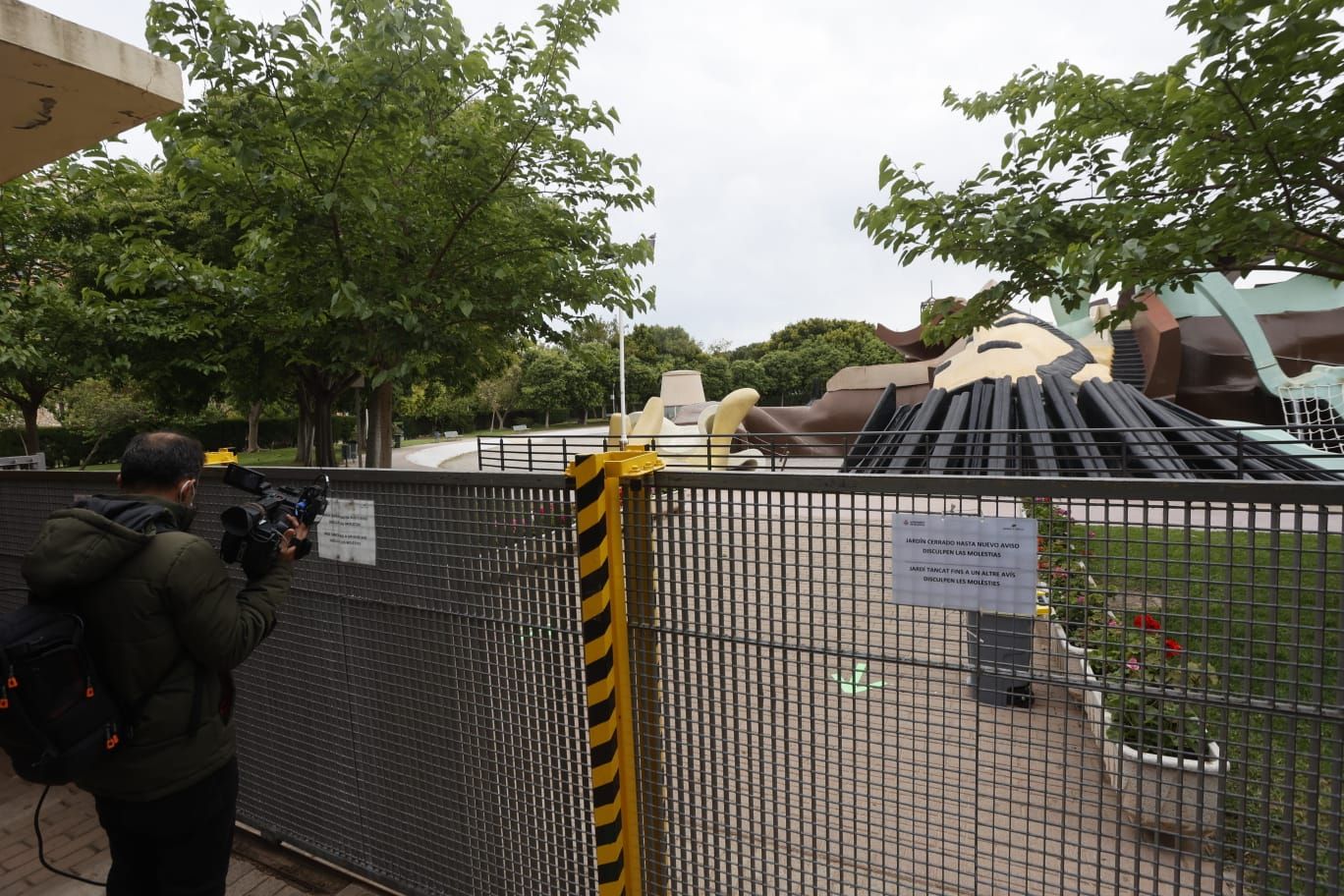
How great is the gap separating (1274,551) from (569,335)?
7.08 metres

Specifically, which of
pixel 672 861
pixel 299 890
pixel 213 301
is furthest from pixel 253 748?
pixel 213 301

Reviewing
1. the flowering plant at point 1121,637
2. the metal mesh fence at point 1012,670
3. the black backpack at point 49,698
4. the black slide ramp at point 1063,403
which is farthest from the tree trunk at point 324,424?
the black slide ramp at point 1063,403

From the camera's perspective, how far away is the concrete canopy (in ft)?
8.91

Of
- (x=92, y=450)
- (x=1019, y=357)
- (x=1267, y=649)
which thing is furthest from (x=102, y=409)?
(x=1267, y=649)

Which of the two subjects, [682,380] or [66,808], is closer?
[66,808]

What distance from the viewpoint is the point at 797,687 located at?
2.22 meters

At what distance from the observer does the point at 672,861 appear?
2.54 m

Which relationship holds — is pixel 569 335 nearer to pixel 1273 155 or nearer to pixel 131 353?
pixel 1273 155

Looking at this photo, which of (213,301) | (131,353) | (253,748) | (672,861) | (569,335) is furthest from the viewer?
(131,353)

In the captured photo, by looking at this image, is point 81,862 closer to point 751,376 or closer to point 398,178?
point 398,178

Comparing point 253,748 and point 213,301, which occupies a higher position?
point 213,301

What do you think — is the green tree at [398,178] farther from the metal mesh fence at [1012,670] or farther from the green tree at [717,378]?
the green tree at [717,378]

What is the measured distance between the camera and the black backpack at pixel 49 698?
71.9 inches

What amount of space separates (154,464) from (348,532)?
42.0 inches
